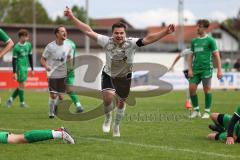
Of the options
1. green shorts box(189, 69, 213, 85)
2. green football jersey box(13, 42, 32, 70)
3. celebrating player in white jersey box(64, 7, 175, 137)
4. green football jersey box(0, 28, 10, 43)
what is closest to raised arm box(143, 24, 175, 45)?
celebrating player in white jersey box(64, 7, 175, 137)

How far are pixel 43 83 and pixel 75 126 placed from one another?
69.3 ft

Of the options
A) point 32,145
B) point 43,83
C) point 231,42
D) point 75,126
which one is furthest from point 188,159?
point 231,42

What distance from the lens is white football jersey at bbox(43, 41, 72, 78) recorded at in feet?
51.0

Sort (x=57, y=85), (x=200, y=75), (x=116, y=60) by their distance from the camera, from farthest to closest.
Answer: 1. (x=57, y=85)
2. (x=200, y=75)
3. (x=116, y=60)

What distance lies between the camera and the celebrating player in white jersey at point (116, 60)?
10.3m

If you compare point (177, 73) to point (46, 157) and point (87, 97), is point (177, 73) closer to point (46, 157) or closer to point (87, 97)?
point (87, 97)

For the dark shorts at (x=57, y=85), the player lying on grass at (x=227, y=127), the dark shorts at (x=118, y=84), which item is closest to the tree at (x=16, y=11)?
the dark shorts at (x=57, y=85)

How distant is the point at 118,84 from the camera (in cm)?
1103

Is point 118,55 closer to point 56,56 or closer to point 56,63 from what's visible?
point 56,56

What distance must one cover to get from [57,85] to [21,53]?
4218 mm

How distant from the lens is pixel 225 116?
9.95 m

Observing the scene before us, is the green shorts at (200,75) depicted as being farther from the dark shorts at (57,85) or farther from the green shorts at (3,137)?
the green shorts at (3,137)

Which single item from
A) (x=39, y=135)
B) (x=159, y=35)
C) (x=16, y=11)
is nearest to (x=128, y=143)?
(x=39, y=135)

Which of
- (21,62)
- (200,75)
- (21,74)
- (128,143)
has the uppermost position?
(128,143)
